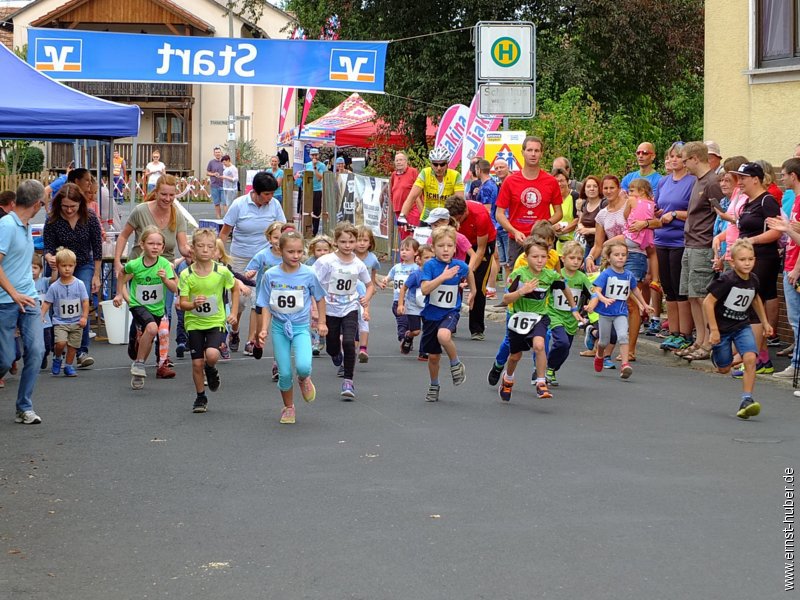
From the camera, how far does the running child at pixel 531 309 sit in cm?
1124

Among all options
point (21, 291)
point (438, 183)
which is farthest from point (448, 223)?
point (21, 291)

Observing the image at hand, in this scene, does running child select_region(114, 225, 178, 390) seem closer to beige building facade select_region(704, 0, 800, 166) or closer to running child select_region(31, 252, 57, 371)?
running child select_region(31, 252, 57, 371)

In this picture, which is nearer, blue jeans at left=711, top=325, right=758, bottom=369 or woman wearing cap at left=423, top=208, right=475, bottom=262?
blue jeans at left=711, top=325, right=758, bottom=369

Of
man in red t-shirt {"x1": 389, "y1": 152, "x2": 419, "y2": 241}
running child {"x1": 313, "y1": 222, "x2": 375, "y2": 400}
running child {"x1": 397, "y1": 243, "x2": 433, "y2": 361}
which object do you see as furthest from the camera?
man in red t-shirt {"x1": 389, "y1": 152, "x2": 419, "y2": 241}

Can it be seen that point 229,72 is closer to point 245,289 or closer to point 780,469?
point 245,289

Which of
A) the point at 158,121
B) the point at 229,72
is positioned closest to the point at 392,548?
the point at 229,72

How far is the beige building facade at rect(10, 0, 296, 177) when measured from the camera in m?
64.0

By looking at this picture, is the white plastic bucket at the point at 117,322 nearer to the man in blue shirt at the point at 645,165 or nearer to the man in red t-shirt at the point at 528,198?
the man in red t-shirt at the point at 528,198

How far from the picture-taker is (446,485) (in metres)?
7.92

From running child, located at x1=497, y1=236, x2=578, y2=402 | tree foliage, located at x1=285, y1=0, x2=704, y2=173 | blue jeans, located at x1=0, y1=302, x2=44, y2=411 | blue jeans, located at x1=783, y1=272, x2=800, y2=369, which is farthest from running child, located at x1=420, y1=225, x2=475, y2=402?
tree foliage, located at x1=285, y1=0, x2=704, y2=173

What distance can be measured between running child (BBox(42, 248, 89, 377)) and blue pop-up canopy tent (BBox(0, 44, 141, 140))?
1.46m

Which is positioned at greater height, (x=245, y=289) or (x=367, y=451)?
(x=245, y=289)

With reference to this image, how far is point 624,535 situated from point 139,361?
6.28m

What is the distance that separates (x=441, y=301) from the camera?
37.6 feet
